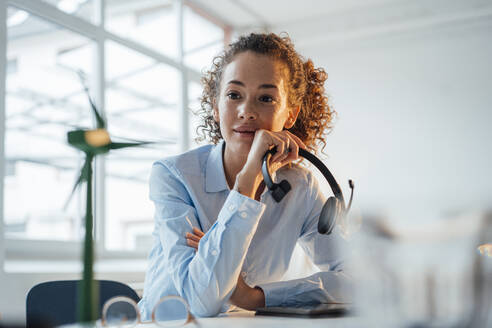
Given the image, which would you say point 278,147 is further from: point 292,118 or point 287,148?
point 292,118

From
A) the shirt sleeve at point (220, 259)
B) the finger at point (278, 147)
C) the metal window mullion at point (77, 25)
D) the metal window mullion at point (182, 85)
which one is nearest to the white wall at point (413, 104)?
the metal window mullion at point (182, 85)

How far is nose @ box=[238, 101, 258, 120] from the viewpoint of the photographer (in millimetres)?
1522

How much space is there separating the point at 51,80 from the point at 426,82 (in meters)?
3.65

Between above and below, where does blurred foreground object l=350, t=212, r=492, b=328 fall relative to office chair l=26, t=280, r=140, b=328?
above

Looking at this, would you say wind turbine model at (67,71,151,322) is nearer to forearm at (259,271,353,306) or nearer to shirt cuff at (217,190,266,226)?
shirt cuff at (217,190,266,226)

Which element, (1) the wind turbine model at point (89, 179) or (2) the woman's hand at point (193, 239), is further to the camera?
(2) the woman's hand at point (193, 239)

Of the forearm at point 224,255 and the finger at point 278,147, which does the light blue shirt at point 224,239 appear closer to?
the forearm at point 224,255

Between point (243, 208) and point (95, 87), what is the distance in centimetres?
285

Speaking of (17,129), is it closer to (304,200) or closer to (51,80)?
(51,80)

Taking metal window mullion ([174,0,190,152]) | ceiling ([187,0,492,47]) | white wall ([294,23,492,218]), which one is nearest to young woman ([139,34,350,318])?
metal window mullion ([174,0,190,152])

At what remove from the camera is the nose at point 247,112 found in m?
1.52

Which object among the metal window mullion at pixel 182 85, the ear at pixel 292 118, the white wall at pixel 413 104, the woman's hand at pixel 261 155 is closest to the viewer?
the woman's hand at pixel 261 155

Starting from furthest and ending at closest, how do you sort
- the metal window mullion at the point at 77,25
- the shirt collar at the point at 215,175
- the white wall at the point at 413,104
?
the white wall at the point at 413,104, the metal window mullion at the point at 77,25, the shirt collar at the point at 215,175

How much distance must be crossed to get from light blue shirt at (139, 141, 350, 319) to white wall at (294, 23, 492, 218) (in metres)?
3.39
